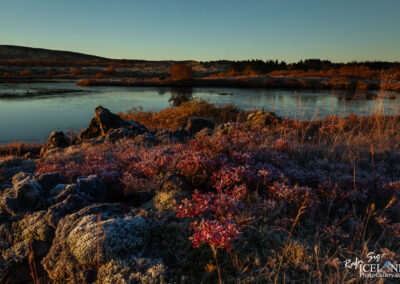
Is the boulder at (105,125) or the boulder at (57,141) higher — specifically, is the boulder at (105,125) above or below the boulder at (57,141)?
above

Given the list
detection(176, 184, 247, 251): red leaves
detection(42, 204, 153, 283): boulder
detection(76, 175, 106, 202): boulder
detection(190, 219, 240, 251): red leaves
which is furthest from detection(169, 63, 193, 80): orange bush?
detection(190, 219, 240, 251): red leaves

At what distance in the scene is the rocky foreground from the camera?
224 cm

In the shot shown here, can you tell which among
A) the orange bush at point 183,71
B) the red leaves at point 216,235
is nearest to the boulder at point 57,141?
the red leaves at point 216,235

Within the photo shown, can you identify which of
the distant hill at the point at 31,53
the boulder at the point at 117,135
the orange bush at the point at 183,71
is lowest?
the boulder at the point at 117,135

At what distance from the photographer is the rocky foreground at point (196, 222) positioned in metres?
2.24

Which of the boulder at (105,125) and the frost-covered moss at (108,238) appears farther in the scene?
the boulder at (105,125)

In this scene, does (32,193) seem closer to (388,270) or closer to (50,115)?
(388,270)

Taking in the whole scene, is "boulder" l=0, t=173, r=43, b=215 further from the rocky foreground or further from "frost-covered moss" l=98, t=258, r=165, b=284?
"frost-covered moss" l=98, t=258, r=165, b=284

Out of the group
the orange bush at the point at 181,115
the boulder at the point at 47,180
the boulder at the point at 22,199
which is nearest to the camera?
the boulder at the point at 22,199

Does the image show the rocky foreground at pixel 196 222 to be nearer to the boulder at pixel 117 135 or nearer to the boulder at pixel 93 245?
the boulder at pixel 93 245

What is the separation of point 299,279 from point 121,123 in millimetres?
8964

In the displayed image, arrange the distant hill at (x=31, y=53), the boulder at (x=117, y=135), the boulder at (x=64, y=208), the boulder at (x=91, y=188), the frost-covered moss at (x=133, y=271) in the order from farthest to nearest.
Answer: the distant hill at (x=31, y=53) < the boulder at (x=117, y=135) < the boulder at (x=91, y=188) < the boulder at (x=64, y=208) < the frost-covered moss at (x=133, y=271)

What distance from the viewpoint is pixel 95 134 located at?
989cm

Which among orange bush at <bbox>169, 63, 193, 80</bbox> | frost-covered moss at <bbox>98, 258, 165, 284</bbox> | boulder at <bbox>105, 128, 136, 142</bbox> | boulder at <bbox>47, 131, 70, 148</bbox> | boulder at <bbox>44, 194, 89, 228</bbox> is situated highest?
orange bush at <bbox>169, 63, 193, 80</bbox>
